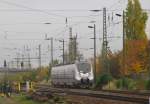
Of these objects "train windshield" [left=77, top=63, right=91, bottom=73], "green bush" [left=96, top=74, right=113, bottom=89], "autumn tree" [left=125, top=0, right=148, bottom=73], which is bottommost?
"green bush" [left=96, top=74, right=113, bottom=89]

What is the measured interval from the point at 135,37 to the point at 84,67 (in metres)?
25.2

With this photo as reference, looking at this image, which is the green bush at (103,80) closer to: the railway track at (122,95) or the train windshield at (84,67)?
the train windshield at (84,67)

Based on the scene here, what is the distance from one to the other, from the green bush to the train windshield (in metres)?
1.78

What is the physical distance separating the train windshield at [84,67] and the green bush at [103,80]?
5.84ft

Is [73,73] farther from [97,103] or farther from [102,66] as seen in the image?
[97,103]

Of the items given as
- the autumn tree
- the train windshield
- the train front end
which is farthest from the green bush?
the autumn tree

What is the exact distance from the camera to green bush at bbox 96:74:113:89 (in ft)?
194

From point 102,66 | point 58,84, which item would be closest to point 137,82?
point 58,84

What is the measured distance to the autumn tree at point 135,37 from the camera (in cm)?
7797

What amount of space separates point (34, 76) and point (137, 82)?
2493 inches

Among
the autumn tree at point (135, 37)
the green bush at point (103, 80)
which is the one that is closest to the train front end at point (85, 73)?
the green bush at point (103, 80)

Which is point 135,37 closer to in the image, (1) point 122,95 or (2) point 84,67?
(2) point 84,67

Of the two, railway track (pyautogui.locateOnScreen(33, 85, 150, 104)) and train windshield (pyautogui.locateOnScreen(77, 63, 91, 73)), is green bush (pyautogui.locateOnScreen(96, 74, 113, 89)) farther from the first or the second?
railway track (pyautogui.locateOnScreen(33, 85, 150, 104))

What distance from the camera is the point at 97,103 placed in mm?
28422
